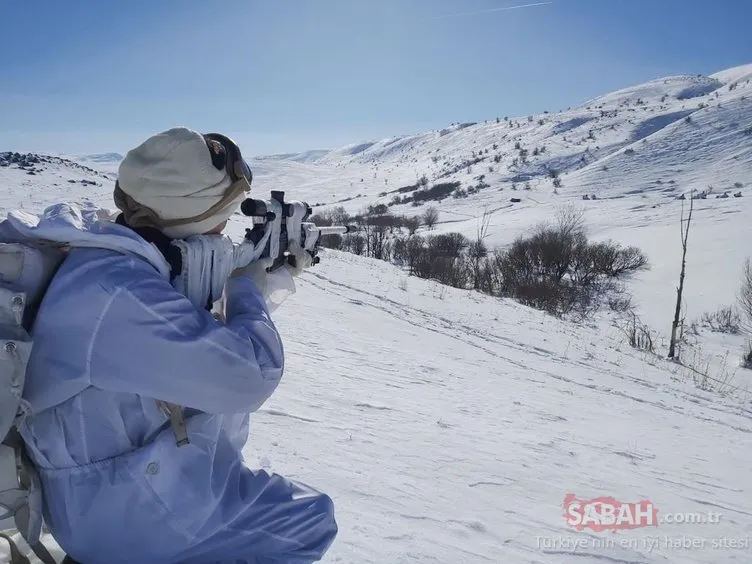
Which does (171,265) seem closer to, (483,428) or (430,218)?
(483,428)

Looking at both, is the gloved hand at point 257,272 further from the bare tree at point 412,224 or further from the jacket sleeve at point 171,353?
the bare tree at point 412,224

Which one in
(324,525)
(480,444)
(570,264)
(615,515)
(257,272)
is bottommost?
(615,515)

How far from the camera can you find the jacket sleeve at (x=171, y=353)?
124 centimetres

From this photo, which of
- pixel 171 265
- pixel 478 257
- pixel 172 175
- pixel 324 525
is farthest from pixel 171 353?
pixel 478 257

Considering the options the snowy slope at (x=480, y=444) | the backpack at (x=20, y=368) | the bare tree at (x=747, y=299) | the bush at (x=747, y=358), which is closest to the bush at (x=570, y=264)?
the bare tree at (x=747, y=299)

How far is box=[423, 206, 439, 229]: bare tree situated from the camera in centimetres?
4769

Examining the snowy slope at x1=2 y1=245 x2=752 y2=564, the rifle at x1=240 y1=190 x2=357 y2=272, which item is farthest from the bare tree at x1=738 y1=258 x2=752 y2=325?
the rifle at x1=240 y1=190 x2=357 y2=272

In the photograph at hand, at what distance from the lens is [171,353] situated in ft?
4.15

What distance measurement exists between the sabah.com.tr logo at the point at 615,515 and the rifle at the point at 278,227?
2.54m

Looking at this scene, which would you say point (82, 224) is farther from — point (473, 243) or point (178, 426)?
point (473, 243)

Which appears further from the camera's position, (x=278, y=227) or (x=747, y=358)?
(x=747, y=358)

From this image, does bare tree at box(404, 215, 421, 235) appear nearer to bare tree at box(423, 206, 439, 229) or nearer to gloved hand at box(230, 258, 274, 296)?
bare tree at box(423, 206, 439, 229)

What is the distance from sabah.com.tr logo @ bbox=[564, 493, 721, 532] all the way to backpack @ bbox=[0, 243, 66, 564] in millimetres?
3001

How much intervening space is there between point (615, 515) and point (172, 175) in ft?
12.0
